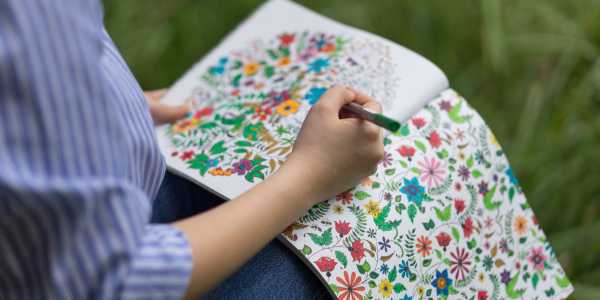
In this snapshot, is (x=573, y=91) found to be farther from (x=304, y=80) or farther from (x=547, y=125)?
(x=304, y=80)

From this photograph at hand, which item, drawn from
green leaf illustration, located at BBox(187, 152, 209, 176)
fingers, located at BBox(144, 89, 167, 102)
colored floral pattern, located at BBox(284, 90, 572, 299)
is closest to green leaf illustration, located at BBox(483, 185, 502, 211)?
colored floral pattern, located at BBox(284, 90, 572, 299)

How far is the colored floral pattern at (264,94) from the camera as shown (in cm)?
64

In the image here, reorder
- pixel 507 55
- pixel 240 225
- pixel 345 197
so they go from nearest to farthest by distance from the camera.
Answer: pixel 240 225, pixel 345 197, pixel 507 55

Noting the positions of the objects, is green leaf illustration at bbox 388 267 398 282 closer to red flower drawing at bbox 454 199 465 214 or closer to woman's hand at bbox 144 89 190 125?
red flower drawing at bbox 454 199 465 214

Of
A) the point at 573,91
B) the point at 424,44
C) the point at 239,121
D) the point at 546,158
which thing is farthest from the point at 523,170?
the point at 239,121

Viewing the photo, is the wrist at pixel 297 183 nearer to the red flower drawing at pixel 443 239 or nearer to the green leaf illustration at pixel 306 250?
the green leaf illustration at pixel 306 250

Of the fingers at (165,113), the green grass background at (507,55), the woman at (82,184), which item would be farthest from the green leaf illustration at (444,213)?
the green grass background at (507,55)

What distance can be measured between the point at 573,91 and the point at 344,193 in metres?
0.74

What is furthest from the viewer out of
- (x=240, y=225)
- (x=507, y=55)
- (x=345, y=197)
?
(x=507, y=55)

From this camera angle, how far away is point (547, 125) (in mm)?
1124

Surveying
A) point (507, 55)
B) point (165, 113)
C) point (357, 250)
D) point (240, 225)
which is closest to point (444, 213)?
point (357, 250)

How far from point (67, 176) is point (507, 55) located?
1053 millimetres

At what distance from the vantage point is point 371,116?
1.81 ft

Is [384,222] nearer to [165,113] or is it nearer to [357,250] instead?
[357,250]
